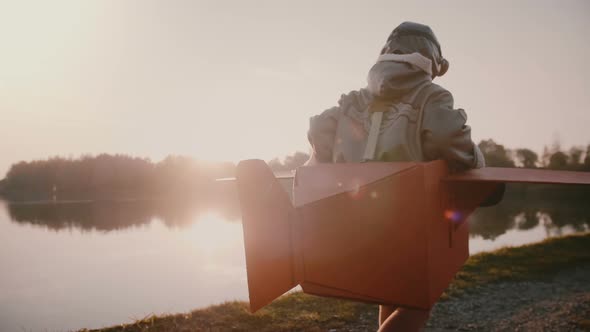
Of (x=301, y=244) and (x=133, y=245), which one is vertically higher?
(x=301, y=244)

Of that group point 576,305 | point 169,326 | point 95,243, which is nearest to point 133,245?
point 95,243

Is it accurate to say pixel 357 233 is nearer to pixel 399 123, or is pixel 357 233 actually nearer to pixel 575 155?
pixel 399 123

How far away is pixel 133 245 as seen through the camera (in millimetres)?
30594

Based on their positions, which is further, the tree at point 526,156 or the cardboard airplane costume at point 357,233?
the tree at point 526,156

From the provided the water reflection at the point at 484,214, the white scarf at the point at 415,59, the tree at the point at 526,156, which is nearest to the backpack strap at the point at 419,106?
the white scarf at the point at 415,59

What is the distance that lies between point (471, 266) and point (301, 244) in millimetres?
8843

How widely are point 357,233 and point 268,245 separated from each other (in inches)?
11.4

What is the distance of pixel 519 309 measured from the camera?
600 cm

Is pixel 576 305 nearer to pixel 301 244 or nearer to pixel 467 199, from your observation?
pixel 467 199

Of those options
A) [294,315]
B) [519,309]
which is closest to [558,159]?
[519,309]

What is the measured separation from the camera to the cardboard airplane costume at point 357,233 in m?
1.09

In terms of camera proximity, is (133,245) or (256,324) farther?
(133,245)

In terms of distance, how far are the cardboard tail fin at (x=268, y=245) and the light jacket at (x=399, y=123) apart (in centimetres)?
54

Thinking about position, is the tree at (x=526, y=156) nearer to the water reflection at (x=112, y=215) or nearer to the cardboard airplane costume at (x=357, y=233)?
the water reflection at (x=112, y=215)
